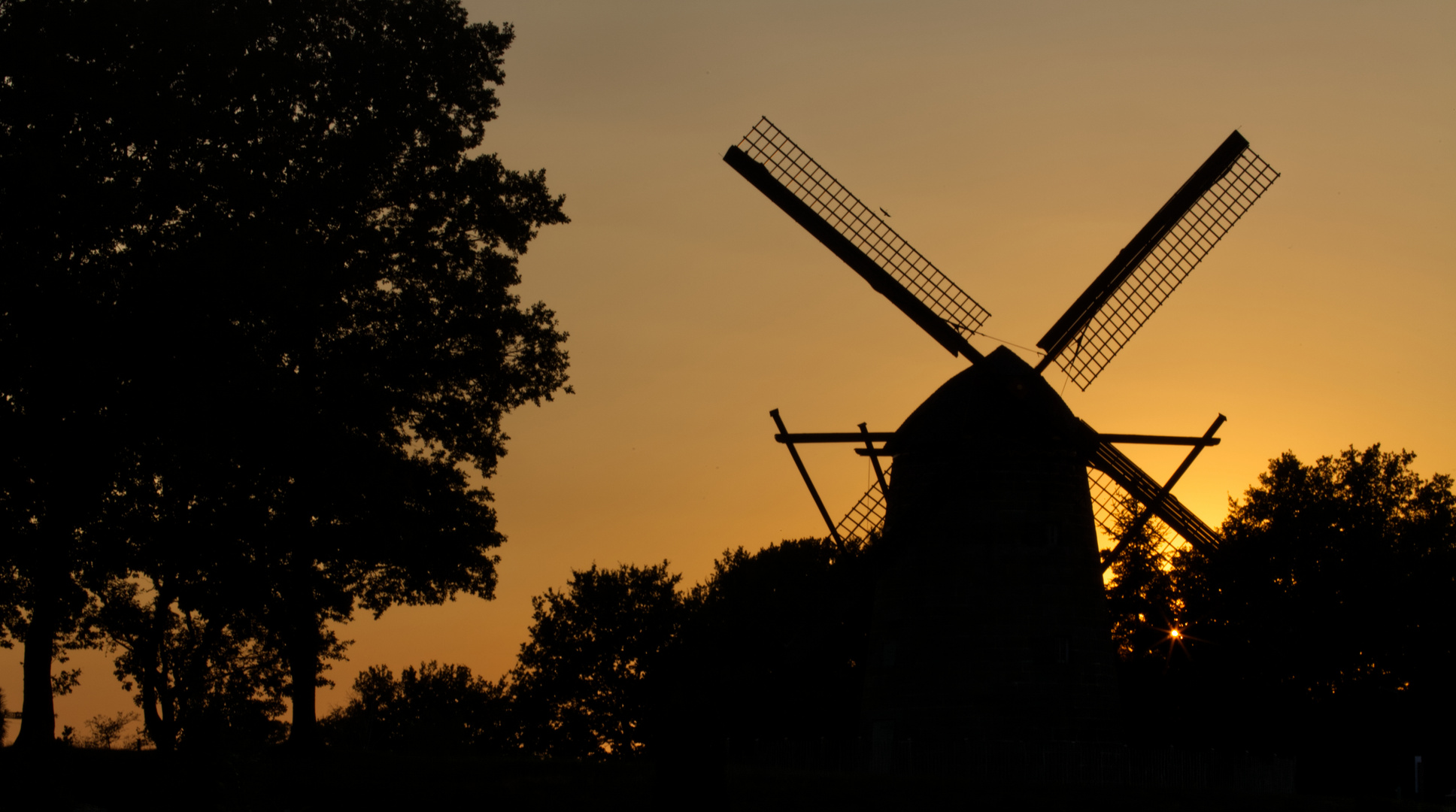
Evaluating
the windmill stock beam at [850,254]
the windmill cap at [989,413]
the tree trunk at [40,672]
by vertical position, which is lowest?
the tree trunk at [40,672]

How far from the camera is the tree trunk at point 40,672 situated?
24.9 metres

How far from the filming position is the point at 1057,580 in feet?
97.1

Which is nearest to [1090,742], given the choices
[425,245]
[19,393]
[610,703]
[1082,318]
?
[1082,318]

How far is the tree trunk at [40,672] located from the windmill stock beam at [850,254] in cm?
1885

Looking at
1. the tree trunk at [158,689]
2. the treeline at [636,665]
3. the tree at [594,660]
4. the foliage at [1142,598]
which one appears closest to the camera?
the tree trunk at [158,689]

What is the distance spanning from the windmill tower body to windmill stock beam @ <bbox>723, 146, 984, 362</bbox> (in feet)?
3.59

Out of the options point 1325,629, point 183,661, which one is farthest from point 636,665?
point 1325,629

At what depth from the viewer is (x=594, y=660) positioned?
65.6m

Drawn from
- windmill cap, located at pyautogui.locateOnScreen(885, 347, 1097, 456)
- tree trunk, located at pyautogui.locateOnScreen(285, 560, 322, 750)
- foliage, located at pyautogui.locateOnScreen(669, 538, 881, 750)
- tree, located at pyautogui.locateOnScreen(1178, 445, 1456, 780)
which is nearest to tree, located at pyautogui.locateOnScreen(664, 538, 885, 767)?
foliage, located at pyautogui.locateOnScreen(669, 538, 881, 750)

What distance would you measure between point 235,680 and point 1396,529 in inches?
1625

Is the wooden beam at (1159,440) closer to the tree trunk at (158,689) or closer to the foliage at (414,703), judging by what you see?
the tree trunk at (158,689)

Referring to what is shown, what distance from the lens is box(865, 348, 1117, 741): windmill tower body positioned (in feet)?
94.2

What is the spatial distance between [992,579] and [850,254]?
900 cm

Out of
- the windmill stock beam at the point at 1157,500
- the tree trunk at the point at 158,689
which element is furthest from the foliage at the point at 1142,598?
the tree trunk at the point at 158,689
